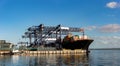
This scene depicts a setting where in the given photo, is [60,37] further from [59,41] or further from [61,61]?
[61,61]

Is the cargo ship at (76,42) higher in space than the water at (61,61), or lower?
higher

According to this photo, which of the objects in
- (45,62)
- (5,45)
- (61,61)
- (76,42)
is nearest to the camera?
(45,62)

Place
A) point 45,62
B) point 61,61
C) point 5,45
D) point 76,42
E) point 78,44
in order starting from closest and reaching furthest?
point 45,62
point 61,61
point 76,42
point 78,44
point 5,45

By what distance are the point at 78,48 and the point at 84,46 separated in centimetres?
360

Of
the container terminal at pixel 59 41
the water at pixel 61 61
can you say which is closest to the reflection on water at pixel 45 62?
the water at pixel 61 61

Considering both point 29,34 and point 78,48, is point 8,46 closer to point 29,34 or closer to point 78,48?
point 29,34

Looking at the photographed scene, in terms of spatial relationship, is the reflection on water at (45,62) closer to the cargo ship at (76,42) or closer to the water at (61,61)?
the water at (61,61)

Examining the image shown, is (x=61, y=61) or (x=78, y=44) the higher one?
(x=78, y=44)

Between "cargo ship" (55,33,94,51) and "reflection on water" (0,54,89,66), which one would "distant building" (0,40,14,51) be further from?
"reflection on water" (0,54,89,66)

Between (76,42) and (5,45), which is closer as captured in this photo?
(76,42)

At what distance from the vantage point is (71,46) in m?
155

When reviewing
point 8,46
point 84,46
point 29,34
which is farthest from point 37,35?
point 84,46

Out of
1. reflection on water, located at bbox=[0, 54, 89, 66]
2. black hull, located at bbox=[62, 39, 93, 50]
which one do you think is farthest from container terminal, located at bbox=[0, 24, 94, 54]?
reflection on water, located at bbox=[0, 54, 89, 66]

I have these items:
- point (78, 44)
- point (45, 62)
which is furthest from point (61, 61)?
point (78, 44)
